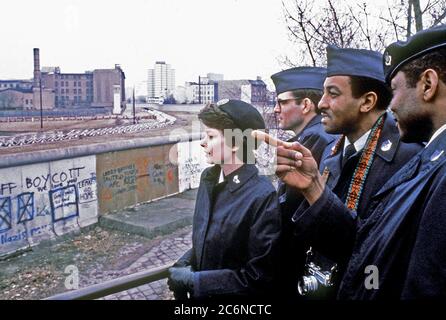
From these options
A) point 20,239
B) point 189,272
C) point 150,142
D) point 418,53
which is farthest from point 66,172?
point 418,53

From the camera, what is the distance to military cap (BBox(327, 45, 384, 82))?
6.98ft

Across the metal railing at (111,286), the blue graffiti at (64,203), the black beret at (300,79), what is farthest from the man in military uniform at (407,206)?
the blue graffiti at (64,203)

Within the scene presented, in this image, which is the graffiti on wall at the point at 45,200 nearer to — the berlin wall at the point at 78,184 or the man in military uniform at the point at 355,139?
the berlin wall at the point at 78,184

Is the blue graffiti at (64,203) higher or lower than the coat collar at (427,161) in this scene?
lower

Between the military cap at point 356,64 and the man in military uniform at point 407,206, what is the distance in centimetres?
54

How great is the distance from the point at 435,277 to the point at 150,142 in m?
10.4

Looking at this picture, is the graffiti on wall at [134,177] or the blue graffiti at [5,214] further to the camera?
the graffiti on wall at [134,177]

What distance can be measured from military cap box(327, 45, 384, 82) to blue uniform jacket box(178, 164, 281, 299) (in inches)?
30.0

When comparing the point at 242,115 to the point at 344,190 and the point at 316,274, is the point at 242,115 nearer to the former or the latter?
the point at 344,190

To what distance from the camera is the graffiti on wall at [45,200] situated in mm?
7367

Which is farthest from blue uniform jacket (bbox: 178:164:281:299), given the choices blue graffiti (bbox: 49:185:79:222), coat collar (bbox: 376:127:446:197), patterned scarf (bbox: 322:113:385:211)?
blue graffiti (bbox: 49:185:79:222)

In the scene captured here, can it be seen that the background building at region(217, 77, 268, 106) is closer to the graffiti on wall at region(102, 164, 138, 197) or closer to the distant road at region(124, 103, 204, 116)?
the graffiti on wall at region(102, 164, 138, 197)

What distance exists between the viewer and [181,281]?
6.08 feet
